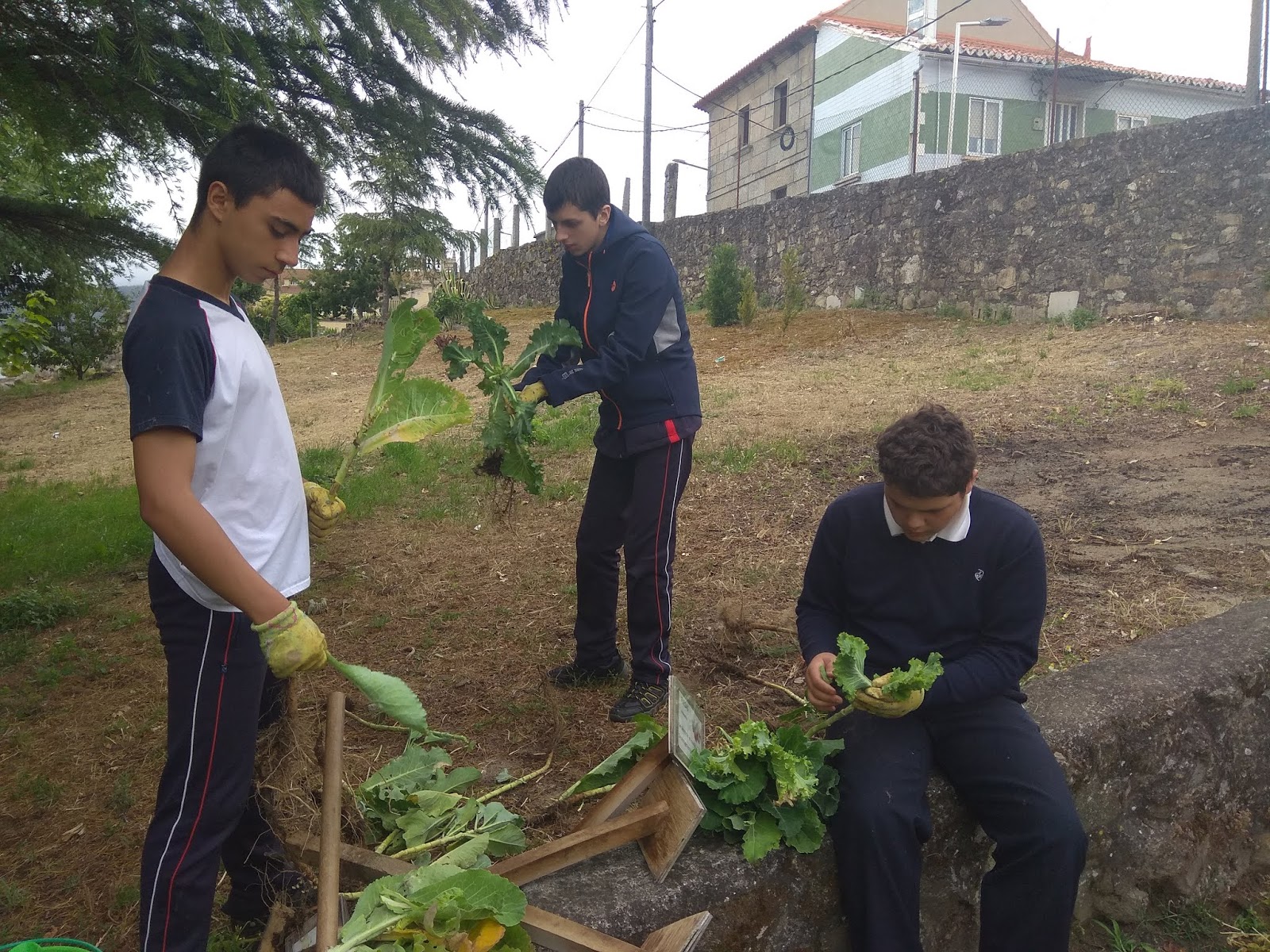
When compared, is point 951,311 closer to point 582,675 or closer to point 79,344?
point 582,675

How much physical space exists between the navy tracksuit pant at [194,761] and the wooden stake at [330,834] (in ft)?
0.60

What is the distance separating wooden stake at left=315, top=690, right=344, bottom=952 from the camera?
64.1 inches

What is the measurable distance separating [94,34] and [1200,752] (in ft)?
12.5

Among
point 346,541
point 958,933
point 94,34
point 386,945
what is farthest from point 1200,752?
point 346,541

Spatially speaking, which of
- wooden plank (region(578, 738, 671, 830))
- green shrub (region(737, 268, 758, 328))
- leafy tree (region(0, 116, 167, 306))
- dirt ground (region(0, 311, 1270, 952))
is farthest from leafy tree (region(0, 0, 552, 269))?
green shrub (region(737, 268, 758, 328))

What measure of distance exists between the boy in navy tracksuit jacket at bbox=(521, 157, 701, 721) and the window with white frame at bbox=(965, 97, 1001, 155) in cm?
1964

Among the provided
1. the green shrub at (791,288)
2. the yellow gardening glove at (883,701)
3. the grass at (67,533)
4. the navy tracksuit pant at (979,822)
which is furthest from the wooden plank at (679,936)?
the green shrub at (791,288)

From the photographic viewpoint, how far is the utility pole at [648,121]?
716 inches

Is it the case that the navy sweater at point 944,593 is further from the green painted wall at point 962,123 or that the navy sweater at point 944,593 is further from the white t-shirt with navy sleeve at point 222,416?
the green painted wall at point 962,123

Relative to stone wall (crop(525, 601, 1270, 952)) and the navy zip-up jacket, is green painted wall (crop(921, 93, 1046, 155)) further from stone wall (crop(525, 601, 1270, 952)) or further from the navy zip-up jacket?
stone wall (crop(525, 601, 1270, 952))

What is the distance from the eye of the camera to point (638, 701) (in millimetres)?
3176

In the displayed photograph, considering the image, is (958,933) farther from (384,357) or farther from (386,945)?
(384,357)

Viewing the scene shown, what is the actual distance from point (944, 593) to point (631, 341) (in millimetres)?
1332

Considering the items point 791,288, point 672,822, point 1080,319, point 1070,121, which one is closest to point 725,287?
point 791,288
